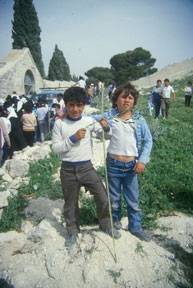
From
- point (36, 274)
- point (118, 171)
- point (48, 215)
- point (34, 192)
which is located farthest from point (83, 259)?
point (34, 192)

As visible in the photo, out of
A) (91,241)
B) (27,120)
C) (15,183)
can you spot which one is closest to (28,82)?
(27,120)

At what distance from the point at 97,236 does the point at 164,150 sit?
148 inches

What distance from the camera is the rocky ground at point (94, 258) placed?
190 centimetres

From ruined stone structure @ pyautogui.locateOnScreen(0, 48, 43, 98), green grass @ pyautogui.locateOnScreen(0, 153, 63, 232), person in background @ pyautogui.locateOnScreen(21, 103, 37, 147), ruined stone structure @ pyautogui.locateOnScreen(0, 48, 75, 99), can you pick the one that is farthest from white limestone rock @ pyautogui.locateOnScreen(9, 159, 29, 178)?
ruined stone structure @ pyautogui.locateOnScreen(0, 48, 43, 98)

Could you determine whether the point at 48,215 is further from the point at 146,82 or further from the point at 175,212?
the point at 146,82

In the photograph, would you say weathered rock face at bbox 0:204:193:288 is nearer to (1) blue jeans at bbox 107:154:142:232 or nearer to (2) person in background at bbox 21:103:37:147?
(1) blue jeans at bbox 107:154:142:232

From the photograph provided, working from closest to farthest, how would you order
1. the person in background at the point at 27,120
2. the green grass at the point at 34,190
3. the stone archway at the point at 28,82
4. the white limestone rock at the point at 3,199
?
1. the green grass at the point at 34,190
2. the white limestone rock at the point at 3,199
3. the person in background at the point at 27,120
4. the stone archway at the point at 28,82

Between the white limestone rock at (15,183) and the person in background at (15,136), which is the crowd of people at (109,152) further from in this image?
the person in background at (15,136)

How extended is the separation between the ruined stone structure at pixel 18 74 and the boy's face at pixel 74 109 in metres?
13.9

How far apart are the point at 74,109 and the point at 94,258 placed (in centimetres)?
168

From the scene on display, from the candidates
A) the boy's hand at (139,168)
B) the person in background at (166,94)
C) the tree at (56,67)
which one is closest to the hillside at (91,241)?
the boy's hand at (139,168)

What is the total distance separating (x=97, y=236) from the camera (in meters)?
2.33

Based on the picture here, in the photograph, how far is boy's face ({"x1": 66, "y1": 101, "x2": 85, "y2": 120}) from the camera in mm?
2061

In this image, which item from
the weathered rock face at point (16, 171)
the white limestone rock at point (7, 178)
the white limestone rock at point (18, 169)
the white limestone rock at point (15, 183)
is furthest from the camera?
the white limestone rock at point (18, 169)
